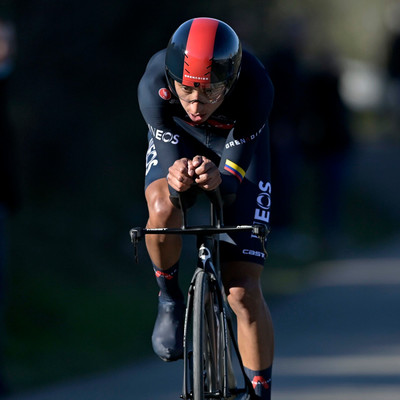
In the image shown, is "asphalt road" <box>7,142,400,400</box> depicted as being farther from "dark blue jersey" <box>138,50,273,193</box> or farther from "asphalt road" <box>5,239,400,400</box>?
"dark blue jersey" <box>138,50,273,193</box>

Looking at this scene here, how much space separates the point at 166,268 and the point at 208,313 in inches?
18.4

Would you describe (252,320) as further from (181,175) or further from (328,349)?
(328,349)

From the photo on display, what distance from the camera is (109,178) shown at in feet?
38.7

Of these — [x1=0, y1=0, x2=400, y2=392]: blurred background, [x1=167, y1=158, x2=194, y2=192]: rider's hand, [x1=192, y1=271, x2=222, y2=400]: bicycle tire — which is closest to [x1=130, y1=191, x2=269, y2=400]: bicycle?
[x1=192, y1=271, x2=222, y2=400]: bicycle tire

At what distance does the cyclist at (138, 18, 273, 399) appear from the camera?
5.01 metres

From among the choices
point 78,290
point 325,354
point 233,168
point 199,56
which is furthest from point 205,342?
point 78,290

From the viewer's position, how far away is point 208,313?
17.1ft

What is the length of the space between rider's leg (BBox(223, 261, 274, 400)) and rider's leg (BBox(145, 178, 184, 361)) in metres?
0.28

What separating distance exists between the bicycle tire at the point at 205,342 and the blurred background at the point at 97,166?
2.57m

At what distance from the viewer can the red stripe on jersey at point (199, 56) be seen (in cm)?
497

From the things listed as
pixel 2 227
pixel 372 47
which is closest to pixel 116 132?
pixel 2 227

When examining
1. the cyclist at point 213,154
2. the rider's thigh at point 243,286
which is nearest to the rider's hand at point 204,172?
the cyclist at point 213,154

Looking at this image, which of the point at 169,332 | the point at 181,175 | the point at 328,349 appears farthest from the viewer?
the point at 328,349

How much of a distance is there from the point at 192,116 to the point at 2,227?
275cm
